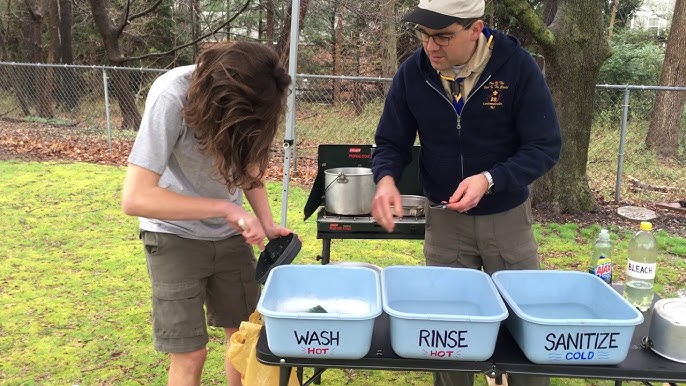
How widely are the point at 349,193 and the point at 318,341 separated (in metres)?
1.81

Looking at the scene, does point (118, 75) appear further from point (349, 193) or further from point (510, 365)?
point (510, 365)

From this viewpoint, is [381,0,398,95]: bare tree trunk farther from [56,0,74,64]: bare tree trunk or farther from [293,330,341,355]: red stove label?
[293,330,341,355]: red stove label

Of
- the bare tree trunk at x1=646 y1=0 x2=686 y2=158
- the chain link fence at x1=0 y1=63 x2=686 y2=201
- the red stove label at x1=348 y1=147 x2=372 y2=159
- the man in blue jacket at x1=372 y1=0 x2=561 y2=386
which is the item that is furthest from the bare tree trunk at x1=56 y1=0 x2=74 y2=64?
the man in blue jacket at x1=372 y1=0 x2=561 y2=386

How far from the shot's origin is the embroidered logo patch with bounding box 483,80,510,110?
206 centimetres

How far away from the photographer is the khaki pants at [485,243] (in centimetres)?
222

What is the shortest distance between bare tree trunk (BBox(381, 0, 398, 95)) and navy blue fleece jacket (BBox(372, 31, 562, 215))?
37.2 ft

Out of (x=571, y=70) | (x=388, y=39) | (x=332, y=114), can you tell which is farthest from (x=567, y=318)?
(x=388, y=39)

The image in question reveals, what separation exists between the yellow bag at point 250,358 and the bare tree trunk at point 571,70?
4.58 metres

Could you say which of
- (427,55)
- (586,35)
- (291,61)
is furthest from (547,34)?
(427,55)

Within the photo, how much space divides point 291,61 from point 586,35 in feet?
11.7

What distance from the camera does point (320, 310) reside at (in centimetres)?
167

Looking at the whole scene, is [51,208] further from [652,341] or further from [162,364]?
[652,341]

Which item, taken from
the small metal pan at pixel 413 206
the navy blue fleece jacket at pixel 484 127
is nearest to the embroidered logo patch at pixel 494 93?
the navy blue fleece jacket at pixel 484 127

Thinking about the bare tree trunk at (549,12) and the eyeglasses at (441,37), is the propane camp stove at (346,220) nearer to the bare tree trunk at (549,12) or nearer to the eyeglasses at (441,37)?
the eyeglasses at (441,37)
